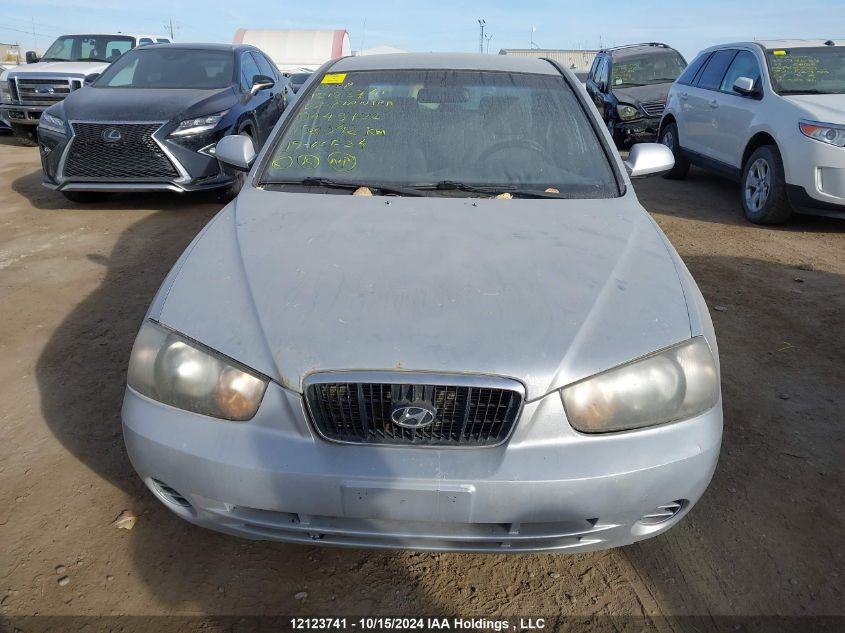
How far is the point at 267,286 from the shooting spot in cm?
204

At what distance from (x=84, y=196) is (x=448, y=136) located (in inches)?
218

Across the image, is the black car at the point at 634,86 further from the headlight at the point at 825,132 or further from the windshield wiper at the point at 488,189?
the windshield wiper at the point at 488,189

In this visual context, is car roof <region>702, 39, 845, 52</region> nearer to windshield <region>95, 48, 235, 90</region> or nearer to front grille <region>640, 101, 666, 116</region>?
front grille <region>640, 101, 666, 116</region>

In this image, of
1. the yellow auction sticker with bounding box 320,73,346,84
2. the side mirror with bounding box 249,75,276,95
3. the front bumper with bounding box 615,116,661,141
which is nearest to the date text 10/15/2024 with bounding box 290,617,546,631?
the yellow auction sticker with bounding box 320,73,346,84

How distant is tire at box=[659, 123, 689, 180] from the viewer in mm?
8531

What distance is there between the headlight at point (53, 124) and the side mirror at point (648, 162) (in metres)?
5.57

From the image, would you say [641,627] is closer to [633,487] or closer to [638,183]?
[633,487]

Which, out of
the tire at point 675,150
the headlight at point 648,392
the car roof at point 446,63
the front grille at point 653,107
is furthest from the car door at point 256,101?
the headlight at point 648,392

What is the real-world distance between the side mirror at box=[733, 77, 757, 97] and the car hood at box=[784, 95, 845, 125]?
431 millimetres

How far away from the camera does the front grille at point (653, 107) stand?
10695mm

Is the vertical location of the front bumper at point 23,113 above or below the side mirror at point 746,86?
below

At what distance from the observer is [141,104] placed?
6.48 m

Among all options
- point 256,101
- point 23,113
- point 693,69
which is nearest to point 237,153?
point 256,101

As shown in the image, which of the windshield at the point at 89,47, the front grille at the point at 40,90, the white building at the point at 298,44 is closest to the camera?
the front grille at the point at 40,90
